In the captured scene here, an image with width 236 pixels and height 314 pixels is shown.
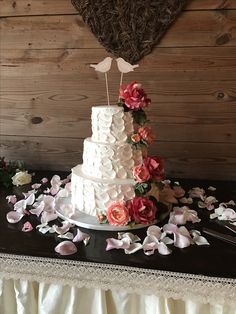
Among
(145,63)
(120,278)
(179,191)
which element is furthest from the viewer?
(145,63)

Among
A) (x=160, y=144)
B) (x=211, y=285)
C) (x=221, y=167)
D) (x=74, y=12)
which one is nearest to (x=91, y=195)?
(x=211, y=285)

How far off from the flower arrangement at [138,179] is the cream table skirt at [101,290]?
0.14 meters

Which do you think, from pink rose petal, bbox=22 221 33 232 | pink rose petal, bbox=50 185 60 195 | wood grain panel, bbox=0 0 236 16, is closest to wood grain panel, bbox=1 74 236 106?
wood grain panel, bbox=0 0 236 16

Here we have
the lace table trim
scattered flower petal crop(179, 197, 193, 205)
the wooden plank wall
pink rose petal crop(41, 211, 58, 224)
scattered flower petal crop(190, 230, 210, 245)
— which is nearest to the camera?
the lace table trim

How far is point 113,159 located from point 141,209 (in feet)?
0.46

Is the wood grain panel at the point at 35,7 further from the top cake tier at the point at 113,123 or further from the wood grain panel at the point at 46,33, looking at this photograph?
the top cake tier at the point at 113,123

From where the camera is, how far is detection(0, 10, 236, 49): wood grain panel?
110 centimetres

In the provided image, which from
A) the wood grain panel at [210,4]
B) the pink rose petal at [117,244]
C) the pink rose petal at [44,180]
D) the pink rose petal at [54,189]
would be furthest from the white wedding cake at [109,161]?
the wood grain panel at [210,4]

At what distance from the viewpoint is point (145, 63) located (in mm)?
1167

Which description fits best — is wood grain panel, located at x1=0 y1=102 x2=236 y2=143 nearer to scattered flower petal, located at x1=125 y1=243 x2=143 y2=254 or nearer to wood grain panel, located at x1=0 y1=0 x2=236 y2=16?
wood grain panel, located at x1=0 y1=0 x2=236 y2=16

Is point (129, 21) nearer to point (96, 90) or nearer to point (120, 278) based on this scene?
point (96, 90)

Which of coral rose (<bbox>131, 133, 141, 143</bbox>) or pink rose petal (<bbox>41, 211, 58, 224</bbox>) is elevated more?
coral rose (<bbox>131, 133, 141, 143</bbox>)

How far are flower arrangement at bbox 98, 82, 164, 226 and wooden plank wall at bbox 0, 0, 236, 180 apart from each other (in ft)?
1.21

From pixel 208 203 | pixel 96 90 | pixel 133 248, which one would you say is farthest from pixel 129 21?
pixel 133 248
